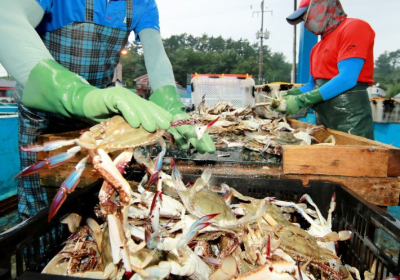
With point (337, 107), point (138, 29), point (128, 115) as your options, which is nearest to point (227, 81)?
point (337, 107)

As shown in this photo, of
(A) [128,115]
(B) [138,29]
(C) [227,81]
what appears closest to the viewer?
(A) [128,115]

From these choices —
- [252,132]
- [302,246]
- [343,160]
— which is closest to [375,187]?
[343,160]

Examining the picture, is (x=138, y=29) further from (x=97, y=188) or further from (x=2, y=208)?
(x=2, y=208)

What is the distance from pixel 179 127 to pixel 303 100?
1943mm

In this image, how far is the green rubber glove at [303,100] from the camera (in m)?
3.02

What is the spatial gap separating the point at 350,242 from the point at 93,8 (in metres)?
2.22

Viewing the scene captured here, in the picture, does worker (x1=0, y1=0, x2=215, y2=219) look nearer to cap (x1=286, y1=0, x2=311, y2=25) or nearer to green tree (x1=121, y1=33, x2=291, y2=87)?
cap (x1=286, y1=0, x2=311, y2=25)

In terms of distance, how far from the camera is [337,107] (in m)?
3.08

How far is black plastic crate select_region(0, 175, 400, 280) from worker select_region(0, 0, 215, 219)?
407mm

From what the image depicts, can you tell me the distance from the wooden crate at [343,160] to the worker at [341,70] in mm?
1574

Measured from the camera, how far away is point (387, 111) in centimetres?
526

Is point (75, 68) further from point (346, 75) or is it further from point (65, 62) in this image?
point (346, 75)

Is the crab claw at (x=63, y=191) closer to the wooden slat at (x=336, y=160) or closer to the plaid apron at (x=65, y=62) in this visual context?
the wooden slat at (x=336, y=160)

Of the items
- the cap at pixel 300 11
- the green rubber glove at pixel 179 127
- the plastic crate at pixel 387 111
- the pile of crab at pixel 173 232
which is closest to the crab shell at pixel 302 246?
the pile of crab at pixel 173 232
